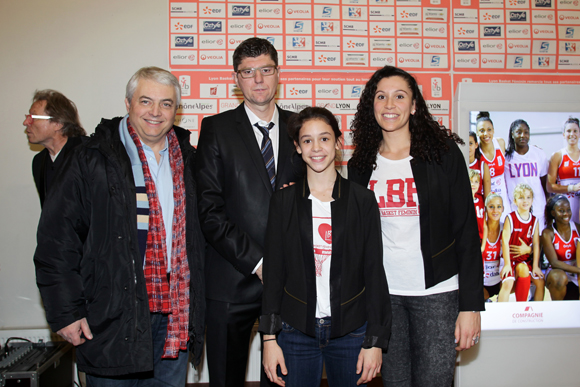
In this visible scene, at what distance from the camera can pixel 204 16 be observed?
9.45 feet

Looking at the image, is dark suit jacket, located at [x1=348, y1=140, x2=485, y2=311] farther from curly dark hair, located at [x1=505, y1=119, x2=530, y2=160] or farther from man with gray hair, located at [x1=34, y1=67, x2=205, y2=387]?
curly dark hair, located at [x1=505, y1=119, x2=530, y2=160]

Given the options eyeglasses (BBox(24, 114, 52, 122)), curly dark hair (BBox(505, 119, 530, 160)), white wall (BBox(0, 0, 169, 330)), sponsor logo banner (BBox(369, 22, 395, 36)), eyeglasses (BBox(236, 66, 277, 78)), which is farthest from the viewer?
sponsor logo banner (BBox(369, 22, 395, 36))

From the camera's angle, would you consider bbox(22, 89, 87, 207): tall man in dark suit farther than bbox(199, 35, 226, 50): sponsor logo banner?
No

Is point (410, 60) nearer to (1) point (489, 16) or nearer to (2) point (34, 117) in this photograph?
(1) point (489, 16)

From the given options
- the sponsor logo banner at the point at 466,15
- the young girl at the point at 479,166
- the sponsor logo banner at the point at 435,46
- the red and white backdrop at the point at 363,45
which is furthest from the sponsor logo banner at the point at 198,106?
the sponsor logo banner at the point at 466,15

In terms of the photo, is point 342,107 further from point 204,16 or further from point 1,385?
point 1,385

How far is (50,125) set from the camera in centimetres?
263

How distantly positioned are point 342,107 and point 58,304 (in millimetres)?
2282

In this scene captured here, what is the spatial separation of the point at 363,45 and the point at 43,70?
2.48 metres

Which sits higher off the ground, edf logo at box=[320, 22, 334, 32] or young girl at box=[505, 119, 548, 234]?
edf logo at box=[320, 22, 334, 32]

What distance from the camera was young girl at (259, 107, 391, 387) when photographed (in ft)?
4.75

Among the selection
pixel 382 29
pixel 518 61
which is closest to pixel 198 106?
pixel 382 29

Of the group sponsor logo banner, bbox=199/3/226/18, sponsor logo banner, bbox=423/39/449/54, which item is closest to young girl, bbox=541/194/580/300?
sponsor logo banner, bbox=423/39/449/54

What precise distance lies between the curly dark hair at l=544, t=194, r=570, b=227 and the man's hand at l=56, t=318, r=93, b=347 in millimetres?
2970
